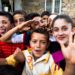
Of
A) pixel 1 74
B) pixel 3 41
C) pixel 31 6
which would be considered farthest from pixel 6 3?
pixel 1 74

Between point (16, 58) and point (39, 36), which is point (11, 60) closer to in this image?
point (16, 58)

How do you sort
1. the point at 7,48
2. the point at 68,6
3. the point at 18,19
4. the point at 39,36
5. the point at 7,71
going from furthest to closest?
the point at 68,6 → the point at 18,19 → the point at 7,48 → the point at 39,36 → the point at 7,71

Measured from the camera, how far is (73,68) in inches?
73.9

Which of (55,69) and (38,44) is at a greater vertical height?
(38,44)

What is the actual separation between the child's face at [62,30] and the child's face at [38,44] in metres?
0.10

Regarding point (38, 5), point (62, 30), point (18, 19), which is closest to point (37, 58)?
point (62, 30)

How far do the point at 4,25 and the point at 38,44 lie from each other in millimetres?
606

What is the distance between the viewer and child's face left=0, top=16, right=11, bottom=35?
2797 millimetres

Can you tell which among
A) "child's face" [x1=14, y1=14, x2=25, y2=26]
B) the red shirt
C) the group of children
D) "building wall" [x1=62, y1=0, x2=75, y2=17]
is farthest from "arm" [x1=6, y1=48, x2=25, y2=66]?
"building wall" [x1=62, y1=0, x2=75, y2=17]

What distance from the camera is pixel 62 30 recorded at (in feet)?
8.07

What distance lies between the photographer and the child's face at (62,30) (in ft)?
7.82

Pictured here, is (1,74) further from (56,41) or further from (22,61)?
(56,41)

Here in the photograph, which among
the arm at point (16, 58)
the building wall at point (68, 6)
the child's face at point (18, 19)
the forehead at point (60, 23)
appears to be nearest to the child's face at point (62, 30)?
the forehead at point (60, 23)

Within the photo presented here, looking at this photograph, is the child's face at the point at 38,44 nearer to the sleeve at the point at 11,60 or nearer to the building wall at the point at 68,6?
the sleeve at the point at 11,60
